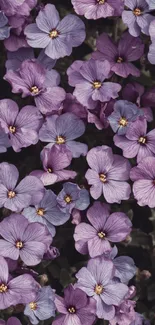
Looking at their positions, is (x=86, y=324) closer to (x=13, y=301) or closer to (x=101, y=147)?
(x=13, y=301)

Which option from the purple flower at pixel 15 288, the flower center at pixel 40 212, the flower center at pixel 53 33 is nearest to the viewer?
the purple flower at pixel 15 288

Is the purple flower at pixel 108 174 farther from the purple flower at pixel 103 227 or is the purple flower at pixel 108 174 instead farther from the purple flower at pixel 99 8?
the purple flower at pixel 99 8

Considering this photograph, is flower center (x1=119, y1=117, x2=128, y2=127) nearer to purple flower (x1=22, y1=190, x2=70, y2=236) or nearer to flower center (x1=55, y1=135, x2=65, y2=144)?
flower center (x1=55, y1=135, x2=65, y2=144)

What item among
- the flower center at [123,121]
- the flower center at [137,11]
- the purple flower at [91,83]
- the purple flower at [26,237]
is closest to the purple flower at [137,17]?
the flower center at [137,11]

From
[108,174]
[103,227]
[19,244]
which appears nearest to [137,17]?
[108,174]

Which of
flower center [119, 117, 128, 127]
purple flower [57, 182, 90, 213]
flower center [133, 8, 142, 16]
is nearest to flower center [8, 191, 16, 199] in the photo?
purple flower [57, 182, 90, 213]

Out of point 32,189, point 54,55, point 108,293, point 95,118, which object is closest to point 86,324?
point 108,293
